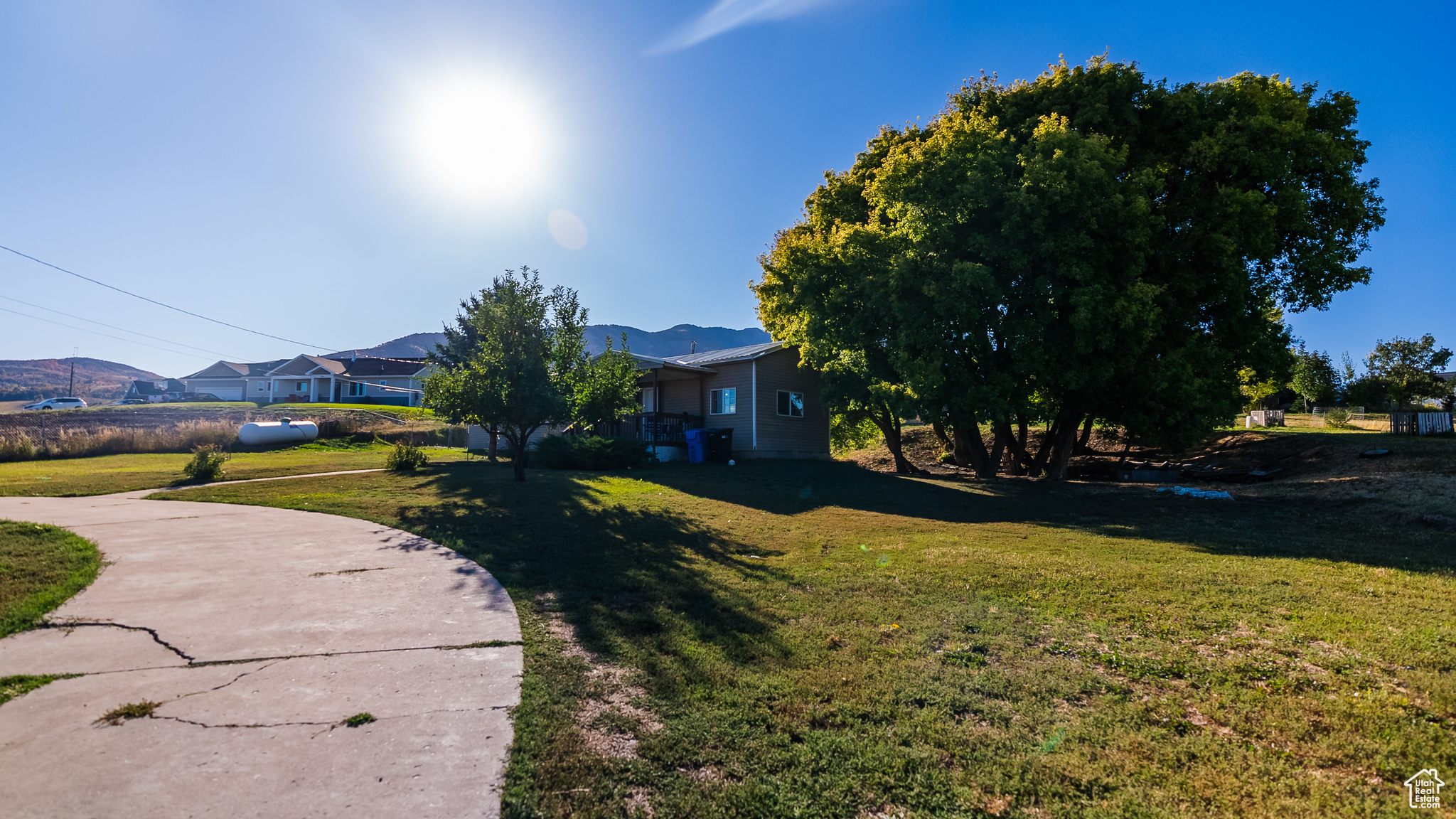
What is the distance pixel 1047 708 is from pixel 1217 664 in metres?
1.43

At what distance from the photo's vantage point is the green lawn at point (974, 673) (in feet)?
8.30

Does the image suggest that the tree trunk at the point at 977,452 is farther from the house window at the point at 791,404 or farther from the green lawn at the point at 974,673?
the green lawn at the point at 974,673

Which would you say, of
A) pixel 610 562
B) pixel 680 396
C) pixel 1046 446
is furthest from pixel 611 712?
pixel 680 396

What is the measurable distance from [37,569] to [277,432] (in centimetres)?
2274

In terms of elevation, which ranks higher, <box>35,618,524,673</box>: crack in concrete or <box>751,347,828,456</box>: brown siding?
<box>751,347,828,456</box>: brown siding

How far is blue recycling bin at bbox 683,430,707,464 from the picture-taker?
2098cm

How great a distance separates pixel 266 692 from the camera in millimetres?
3268

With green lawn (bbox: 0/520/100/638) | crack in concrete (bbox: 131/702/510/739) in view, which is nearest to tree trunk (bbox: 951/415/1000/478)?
crack in concrete (bbox: 131/702/510/739)

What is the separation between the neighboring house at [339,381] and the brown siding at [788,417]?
1626 inches

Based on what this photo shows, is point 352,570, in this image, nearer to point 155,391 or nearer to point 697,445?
point 697,445

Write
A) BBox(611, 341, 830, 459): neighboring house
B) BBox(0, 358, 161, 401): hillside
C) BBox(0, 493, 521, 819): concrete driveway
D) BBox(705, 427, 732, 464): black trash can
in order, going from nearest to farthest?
BBox(0, 493, 521, 819): concrete driveway
BBox(705, 427, 732, 464): black trash can
BBox(611, 341, 830, 459): neighboring house
BBox(0, 358, 161, 401): hillside

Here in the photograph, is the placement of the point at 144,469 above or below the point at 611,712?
above

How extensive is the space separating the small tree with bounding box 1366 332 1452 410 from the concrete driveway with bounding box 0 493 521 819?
47.5 m

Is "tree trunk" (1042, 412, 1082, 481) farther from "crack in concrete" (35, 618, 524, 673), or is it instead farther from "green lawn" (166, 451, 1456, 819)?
"crack in concrete" (35, 618, 524, 673)
